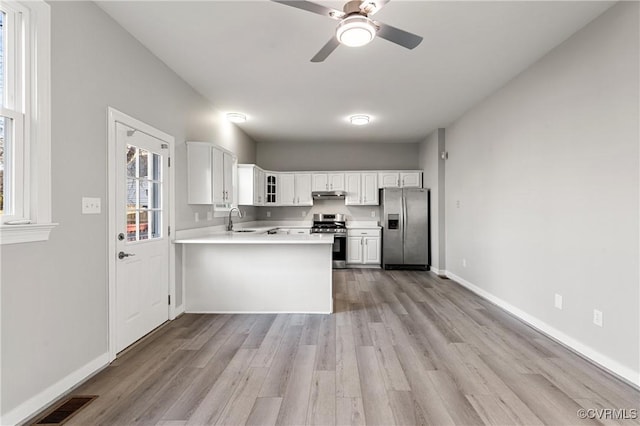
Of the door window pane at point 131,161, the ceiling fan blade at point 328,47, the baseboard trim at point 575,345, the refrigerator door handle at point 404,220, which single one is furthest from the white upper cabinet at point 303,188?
the ceiling fan blade at point 328,47

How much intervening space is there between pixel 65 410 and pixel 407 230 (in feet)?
18.7

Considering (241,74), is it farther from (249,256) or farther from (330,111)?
(249,256)

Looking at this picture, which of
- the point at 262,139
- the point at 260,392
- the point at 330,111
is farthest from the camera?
the point at 262,139

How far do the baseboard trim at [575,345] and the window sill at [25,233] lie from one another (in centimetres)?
395

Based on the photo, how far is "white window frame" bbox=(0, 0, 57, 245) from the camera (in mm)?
1794

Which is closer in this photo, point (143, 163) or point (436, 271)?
point (143, 163)

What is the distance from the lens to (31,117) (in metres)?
1.86

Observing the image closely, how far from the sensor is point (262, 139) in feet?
22.8

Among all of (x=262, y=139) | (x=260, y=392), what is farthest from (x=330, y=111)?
(x=260, y=392)

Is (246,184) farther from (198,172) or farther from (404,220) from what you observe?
(404,220)

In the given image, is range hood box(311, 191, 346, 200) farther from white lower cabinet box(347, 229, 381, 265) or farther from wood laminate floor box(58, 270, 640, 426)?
wood laminate floor box(58, 270, 640, 426)

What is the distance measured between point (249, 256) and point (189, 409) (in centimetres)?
192

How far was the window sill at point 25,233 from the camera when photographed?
167 cm

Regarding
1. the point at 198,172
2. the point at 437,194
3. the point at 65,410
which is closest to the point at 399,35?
the point at 198,172
